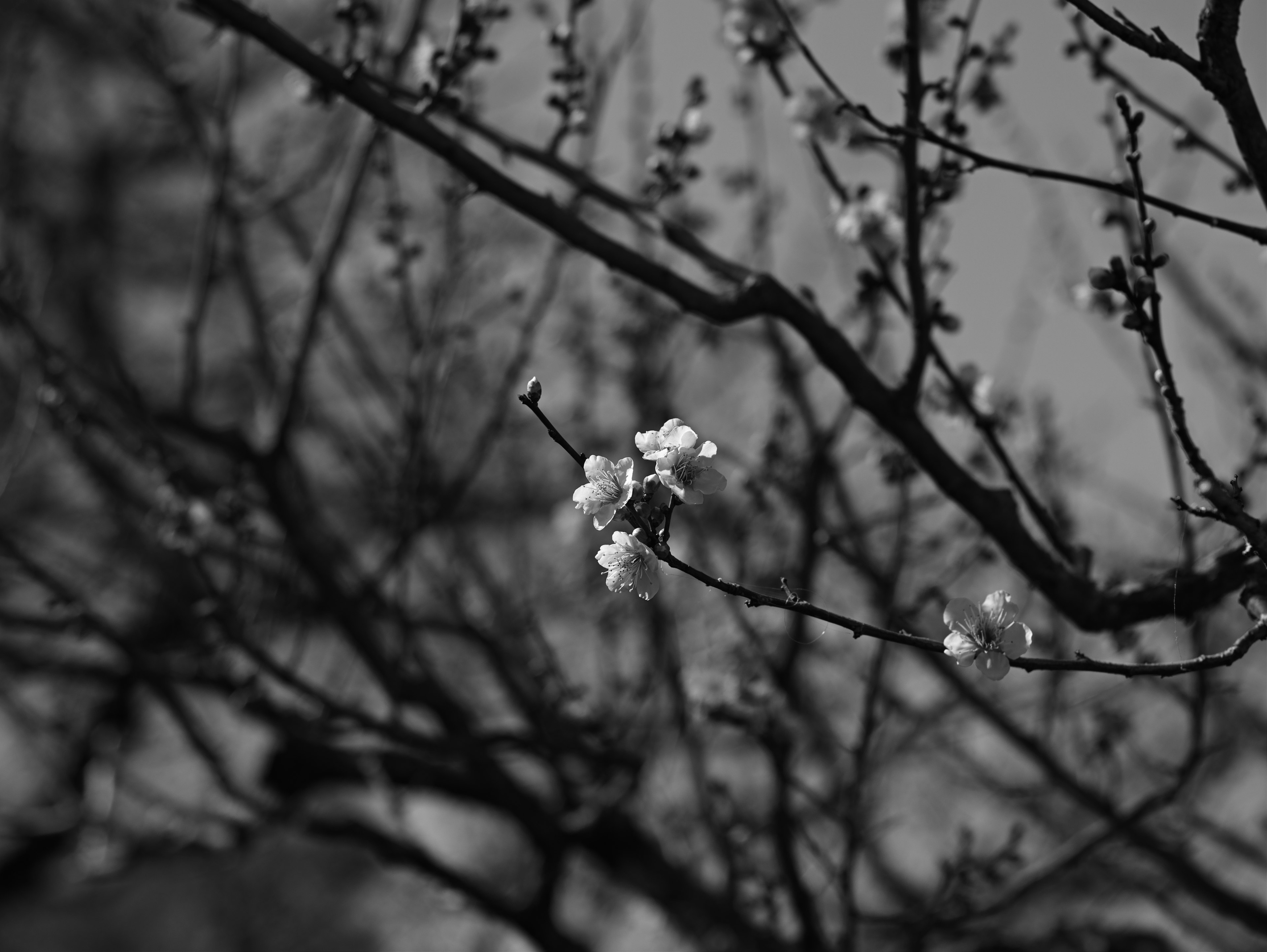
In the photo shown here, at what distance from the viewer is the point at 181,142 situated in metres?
6.62

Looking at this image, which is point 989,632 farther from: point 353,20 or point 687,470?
point 353,20

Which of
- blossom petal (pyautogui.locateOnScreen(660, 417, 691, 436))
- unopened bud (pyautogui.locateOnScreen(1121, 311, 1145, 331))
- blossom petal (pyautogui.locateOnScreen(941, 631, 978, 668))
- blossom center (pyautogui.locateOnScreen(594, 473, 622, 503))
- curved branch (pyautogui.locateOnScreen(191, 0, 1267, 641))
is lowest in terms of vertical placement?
blossom petal (pyautogui.locateOnScreen(941, 631, 978, 668))

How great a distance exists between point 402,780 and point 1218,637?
377cm

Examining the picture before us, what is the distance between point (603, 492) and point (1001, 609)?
25.0 inches

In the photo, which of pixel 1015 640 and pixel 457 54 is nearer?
pixel 1015 640

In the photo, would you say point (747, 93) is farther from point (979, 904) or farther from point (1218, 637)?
point (1218, 637)

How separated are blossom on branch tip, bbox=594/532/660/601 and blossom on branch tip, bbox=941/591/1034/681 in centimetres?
44

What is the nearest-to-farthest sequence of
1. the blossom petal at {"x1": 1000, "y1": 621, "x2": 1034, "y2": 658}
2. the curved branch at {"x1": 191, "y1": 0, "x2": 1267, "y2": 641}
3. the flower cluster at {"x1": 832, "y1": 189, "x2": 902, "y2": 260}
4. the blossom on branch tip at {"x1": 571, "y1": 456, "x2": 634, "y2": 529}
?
the blossom on branch tip at {"x1": 571, "y1": 456, "x2": 634, "y2": 529} < the blossom petal at {"x1": 1000, "y1": 621, "x2": 1034, "y2": 658} < the curved branch at {"x1": 191, "y1": 0, "x2": 1267, "y2": 641} < the flower cluster at {"x1": 832, "y1": 189, "x2": 902, "y2": 260}

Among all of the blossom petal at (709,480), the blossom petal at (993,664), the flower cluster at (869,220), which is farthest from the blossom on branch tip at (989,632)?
the flower cluster at (869,220)

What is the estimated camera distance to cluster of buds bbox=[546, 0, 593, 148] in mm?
2779

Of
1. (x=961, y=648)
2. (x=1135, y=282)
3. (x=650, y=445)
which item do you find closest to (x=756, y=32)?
(x=1135, y=282)

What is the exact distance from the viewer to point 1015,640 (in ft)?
5.97

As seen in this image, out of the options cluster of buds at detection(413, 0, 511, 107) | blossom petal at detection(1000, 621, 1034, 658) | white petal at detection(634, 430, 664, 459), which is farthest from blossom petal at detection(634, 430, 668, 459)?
cluster of buds at detection(413, 0, 511, 107)

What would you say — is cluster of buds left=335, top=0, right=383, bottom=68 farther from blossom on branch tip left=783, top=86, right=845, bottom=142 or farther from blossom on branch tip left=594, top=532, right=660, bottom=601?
blossom on branch tip left=594, top=532, right=660, bottom=601
